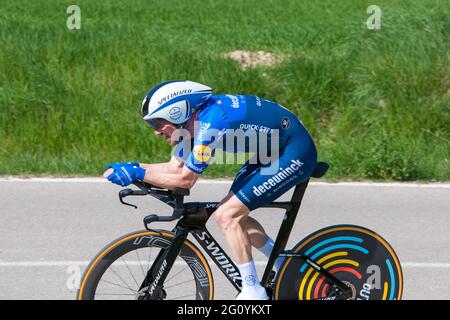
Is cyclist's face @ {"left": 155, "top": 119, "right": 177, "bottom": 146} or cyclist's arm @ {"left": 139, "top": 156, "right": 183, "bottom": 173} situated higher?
cyclist's face @ {"left": 155, "top": 119, "right": 177, "bottom": 146}

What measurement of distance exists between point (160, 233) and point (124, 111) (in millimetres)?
6702

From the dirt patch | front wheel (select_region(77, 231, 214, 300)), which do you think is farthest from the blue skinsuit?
the dirt patch

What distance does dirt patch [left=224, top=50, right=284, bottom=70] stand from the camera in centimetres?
1360

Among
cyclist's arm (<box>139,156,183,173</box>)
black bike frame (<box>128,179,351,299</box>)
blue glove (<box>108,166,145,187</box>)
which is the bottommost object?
black bike frame (<box>128,179,351,299</box>)

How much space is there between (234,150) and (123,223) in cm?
303

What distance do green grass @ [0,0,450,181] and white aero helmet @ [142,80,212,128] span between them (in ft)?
15.4

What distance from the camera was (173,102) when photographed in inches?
214

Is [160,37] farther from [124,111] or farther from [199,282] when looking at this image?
→ [199,282]

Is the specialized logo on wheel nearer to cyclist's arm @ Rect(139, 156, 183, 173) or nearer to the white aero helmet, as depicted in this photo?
the white aero helmet

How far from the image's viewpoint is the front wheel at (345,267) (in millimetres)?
5832

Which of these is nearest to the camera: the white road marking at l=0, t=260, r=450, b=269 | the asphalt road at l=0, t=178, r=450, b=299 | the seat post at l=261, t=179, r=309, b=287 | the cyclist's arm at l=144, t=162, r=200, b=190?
the cyclist's arm at l=144, t=162, r=200, b=190

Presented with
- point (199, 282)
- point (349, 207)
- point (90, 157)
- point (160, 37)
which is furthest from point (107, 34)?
point (199, 282)

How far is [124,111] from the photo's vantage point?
12.2 meters

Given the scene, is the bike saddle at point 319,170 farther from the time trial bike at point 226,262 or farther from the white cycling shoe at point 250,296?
the white cycling shoe at point 250,296
